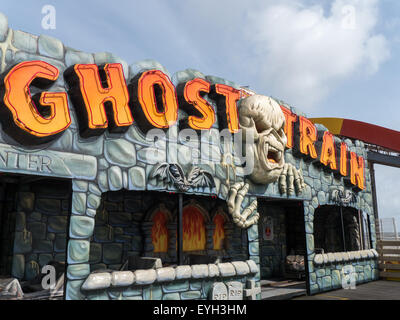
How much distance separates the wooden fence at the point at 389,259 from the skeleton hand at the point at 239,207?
25.2ft

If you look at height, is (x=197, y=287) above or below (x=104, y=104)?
below

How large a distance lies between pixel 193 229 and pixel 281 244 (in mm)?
4972

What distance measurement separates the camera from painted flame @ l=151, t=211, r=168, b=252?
988 cm

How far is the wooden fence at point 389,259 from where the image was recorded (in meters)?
13.5

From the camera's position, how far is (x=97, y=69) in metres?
6.50

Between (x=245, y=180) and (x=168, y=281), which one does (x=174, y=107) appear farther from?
(x=168, y=281)

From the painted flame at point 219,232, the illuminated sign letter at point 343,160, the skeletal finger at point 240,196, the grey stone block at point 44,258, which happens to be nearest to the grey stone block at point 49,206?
the grey stone block at point 44,258

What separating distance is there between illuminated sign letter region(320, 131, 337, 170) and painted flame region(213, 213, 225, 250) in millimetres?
3899

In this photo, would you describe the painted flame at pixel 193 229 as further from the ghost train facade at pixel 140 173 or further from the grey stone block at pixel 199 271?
the grey stone block at pixel 199 271

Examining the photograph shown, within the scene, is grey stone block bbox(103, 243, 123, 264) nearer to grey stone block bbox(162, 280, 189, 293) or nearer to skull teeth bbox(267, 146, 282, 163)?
grey stone block bbox(162, 280, 189, 293)

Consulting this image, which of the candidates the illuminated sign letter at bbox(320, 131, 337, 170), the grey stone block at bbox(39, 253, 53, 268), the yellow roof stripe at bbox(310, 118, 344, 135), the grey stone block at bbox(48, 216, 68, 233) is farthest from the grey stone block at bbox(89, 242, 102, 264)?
the yellow roof stripe at bbox(310, 118, 344, 135)

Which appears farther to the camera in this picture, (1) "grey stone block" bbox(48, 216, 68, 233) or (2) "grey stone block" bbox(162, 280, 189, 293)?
(1) "grey stone block" bbox(48, 216, 68, 233)

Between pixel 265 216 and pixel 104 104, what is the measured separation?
29.8 feet
